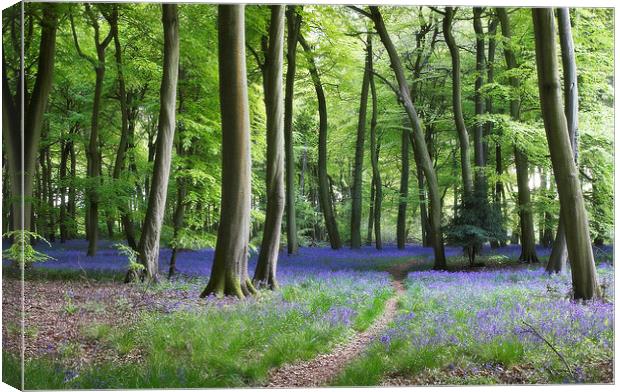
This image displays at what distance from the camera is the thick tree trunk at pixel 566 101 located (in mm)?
6426

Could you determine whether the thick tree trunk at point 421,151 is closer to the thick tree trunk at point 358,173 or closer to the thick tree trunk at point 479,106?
the thick tree trunk at point 358,173

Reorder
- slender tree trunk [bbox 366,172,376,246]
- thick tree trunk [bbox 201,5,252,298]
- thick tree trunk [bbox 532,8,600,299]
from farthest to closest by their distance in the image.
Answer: slender tree trunk [bbox 366,172,376,246], thick tree trunk [bbox 201,5,252,298], thick tree trunk [bbox 532,8,600,299]

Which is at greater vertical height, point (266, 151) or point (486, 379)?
point (266, 151)

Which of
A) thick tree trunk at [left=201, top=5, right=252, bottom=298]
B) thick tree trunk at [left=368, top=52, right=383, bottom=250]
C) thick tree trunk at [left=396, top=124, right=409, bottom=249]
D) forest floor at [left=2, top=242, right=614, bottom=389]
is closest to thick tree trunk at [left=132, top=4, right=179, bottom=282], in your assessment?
forest floor at [left=2, top=242, right=614, bottom=389]

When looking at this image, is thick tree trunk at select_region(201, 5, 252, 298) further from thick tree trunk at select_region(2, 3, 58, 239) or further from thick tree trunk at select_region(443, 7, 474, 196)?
thick tree trunk at select_region(443, 7, 474, 196)

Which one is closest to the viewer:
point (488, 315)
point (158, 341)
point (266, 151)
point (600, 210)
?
point (158, 341)

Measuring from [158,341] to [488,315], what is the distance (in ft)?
10.9

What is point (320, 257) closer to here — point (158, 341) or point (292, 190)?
point (292, 190)

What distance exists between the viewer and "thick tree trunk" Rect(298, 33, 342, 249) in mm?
6758

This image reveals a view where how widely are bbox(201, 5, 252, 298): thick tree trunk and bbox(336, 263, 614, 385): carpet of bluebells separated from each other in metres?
1.80

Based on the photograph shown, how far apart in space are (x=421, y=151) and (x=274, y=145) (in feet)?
5.90

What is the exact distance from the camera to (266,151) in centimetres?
677

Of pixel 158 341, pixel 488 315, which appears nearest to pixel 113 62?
pixel 158 341

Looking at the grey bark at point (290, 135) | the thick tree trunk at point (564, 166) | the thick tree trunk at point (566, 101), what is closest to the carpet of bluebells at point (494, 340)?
the thick tree trunk at point (564, 166)
